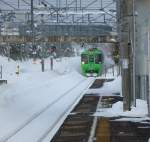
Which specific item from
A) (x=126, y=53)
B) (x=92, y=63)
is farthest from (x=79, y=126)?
(x=92, y=63)

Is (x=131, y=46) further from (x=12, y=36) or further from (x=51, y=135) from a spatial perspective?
(x=12, y=36)

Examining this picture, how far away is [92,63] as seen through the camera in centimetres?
7212

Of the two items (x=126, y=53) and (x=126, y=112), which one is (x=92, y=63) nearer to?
(x=126, y=53)

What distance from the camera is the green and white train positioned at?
7212 cm

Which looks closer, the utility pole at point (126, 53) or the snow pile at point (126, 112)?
the snow pile at point (126, 112)

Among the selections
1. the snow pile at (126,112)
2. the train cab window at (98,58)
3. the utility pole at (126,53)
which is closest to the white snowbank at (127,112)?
the snow pile at (126,112)

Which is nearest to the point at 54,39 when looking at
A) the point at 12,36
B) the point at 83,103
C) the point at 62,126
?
the point at 12,36

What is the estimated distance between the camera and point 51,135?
1694cm

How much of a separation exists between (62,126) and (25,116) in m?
3.49

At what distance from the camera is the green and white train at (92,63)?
237 ft

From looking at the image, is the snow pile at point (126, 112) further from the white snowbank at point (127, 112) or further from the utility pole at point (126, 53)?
the utility pole at point (126, 53)

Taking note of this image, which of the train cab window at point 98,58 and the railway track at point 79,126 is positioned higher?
the train cab window at point 98,58

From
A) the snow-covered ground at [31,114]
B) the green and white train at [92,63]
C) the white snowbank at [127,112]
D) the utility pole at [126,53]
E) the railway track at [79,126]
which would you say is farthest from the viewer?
the green and white train at [92,63]

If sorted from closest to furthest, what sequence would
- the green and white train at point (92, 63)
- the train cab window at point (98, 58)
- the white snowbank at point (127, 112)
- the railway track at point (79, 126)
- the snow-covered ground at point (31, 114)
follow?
the railway track at point (79, 126)
the snow-covered ground at point (31, 114)
the white snowbank at point (127, 112)
the green and white train at point (92, 63)
the train cab window at point (98, 58)
